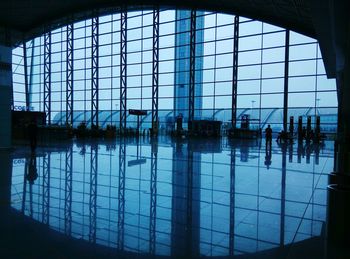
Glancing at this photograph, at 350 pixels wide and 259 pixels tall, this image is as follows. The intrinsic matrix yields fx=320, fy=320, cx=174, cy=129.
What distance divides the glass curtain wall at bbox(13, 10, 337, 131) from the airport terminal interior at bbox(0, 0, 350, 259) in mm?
130

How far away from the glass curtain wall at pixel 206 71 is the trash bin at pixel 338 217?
85.2 feet

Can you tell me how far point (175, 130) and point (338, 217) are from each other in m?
29.6

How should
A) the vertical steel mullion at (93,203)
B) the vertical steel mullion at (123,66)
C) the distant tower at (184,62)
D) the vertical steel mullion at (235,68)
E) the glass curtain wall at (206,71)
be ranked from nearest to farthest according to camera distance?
1. the vertical steel mullion at (93,203)
2. the glass curtain wall at (206,71)
3. the vertical steel mullion at (235,68)
4. the distant tower at (184,62)
5. the vertical steel mullion at (123,66)

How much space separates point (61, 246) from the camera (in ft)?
11.0

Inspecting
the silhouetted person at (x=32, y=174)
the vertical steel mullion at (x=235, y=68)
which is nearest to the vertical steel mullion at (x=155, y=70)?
the vertical steel mullion at (x=235, y=68)

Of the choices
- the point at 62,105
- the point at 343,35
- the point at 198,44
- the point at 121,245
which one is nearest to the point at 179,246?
the point at 121,245

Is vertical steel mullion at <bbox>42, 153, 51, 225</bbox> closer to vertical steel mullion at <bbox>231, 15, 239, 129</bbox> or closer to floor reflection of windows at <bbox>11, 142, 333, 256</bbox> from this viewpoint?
floor reflection of windows at <bbox>11, 142, 333, 256</bbox>

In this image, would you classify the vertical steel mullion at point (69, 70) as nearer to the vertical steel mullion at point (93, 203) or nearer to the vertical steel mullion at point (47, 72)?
the vertical steel mullion at point (47, 72)

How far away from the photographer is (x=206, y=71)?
105 feet

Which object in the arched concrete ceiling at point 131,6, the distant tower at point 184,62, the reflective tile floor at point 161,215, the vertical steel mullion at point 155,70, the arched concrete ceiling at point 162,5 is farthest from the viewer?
the vertical steel mullion at point 155,70

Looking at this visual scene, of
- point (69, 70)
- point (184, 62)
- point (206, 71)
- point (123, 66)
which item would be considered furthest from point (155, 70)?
point (69, 70)

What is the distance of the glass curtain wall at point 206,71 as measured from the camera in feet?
93.5

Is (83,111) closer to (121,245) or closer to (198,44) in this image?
(198,44)

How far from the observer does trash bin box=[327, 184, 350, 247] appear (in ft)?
11.6
